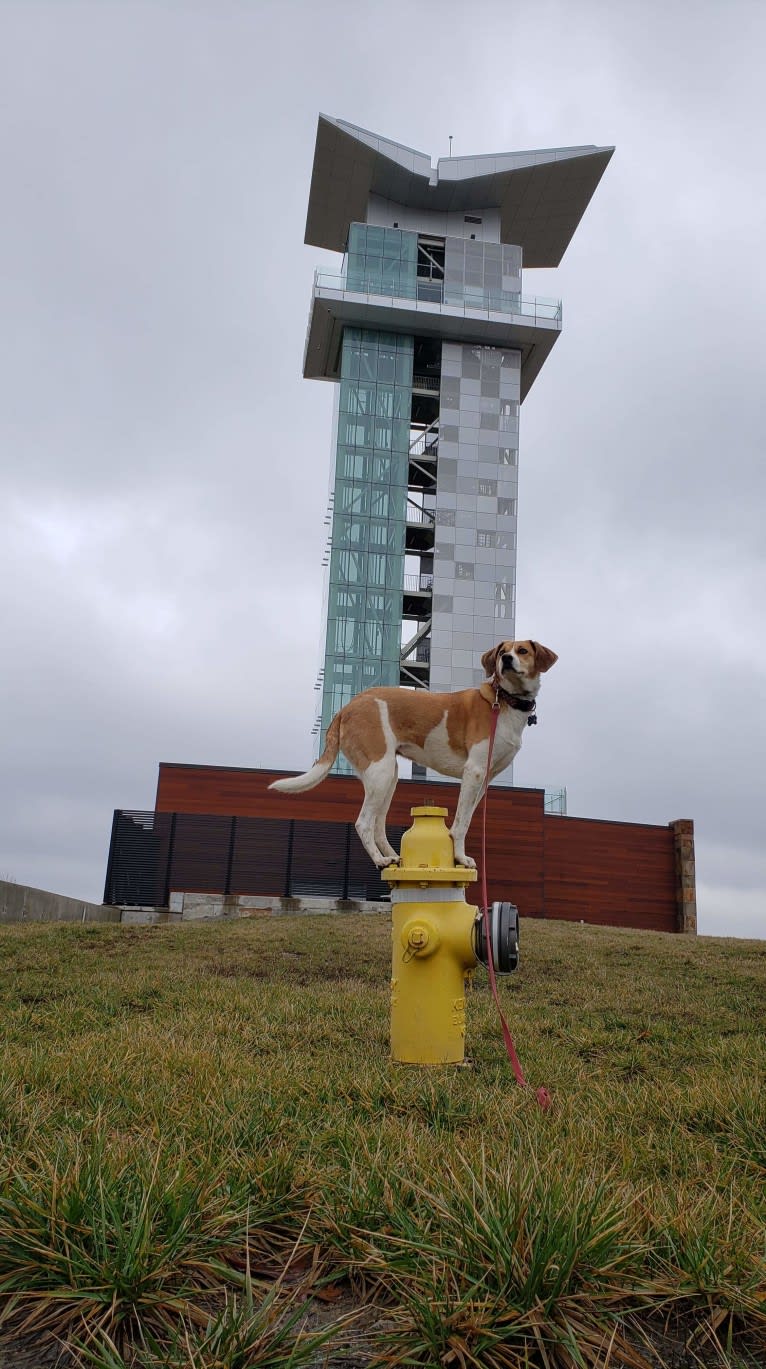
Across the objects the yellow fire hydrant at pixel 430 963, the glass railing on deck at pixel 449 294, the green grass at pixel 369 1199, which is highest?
the glass railing on deck at pixel 449 294

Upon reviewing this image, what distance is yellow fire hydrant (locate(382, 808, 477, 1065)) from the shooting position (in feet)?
14.7

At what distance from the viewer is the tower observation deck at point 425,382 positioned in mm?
41188

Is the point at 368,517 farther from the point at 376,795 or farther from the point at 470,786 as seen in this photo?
the point at 470,786

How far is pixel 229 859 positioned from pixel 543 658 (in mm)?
15573

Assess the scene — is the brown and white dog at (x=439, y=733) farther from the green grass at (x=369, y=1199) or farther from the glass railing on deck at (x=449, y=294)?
the glass railing on deck at (x=449, y=294)

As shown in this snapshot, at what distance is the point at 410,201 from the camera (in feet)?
153

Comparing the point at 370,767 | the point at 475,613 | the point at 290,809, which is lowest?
the point at 370,767

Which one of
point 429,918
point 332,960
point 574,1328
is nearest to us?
point 574,1328

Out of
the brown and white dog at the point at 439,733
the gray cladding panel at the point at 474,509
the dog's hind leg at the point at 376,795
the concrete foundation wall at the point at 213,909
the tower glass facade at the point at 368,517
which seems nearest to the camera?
the brown and white dog at the point at 439,733

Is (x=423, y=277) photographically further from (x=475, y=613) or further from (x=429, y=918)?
(x=429, y=918)

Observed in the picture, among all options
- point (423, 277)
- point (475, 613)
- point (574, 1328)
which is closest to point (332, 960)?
point (574, 1328)

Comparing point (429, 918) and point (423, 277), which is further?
point (423, 277)

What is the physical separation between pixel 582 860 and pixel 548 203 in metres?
37.0

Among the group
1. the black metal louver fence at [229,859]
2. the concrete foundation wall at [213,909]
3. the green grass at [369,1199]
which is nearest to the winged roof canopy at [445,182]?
the black metal louver fence at [229,859]
